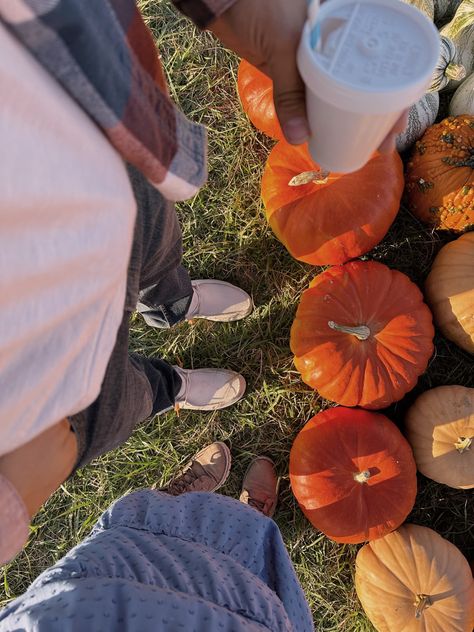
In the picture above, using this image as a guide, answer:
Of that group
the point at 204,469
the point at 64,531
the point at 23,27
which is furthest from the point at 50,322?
the point at 64,531

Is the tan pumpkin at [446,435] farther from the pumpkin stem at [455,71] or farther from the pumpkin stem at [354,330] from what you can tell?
the pumpkin stem at [455,71]

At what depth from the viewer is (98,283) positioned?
66 centimetres

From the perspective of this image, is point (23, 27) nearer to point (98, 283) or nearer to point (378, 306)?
point (98, 283)

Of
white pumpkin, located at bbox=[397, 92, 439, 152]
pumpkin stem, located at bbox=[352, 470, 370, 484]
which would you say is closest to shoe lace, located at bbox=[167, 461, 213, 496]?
pumpkin stem, located at bbox=[352, 470, 370, 484]

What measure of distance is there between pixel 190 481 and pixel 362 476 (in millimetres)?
699

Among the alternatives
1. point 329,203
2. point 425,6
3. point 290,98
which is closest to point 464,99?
point 425,6

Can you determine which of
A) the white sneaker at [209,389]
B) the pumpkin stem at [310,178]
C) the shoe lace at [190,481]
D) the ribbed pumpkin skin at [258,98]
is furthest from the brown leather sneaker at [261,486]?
the ribbed pumpkin skin at [258,98]

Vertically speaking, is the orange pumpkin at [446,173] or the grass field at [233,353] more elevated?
the orange pumpkin at [446,173]

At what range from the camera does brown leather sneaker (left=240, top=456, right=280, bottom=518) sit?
205cm

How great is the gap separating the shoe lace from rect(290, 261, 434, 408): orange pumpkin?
0.62 metres

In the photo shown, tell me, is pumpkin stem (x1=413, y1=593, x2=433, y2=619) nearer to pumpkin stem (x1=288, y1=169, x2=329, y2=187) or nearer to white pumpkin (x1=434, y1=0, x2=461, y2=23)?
pumpkin stem (x1=288, y1=169, x2=329, y2=187)

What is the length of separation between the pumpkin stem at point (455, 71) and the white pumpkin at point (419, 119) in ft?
0.28

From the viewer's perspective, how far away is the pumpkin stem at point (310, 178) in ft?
5.61

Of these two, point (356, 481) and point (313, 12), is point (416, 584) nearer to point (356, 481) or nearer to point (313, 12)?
point (356, 481)
